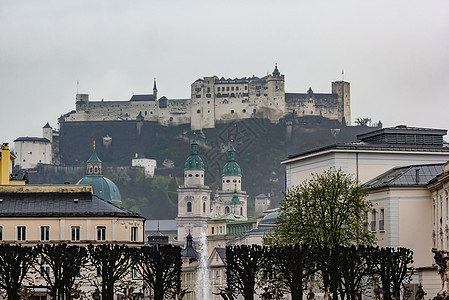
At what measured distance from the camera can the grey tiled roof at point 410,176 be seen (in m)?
83.6

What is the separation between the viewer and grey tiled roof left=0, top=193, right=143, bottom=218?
99.4 metres

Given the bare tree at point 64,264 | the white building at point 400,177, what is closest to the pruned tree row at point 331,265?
the white building at point 400,177

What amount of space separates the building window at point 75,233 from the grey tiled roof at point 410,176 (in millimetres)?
22408

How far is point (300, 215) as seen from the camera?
262 ft

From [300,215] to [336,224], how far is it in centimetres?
225

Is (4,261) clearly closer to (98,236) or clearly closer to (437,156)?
(98,236)

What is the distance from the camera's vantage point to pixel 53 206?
10081 centimetres

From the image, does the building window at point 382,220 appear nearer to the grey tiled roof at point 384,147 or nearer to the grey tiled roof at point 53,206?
the grey tiled roof at point 384,147

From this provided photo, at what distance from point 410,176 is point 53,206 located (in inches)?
1128

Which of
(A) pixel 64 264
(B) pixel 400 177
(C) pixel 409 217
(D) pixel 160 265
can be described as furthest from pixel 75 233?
(C) pixel 409 217

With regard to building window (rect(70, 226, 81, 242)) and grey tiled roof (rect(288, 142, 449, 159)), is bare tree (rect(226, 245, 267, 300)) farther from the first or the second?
building window (rect(70, 226, 81, 242))

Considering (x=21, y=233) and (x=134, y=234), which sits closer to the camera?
(x=21, y=233)

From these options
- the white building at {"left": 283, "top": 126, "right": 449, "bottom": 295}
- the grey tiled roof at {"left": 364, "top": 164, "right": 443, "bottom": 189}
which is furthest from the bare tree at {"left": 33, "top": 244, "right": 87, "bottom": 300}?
the grey tiled roof at {"left": 364, "top": 164, "right": 443, "bottom": 189}

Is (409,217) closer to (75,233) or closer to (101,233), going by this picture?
(101,233)
